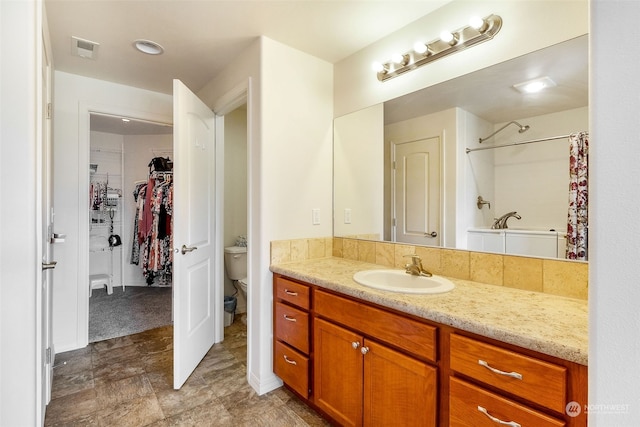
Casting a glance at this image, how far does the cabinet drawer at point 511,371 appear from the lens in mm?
876

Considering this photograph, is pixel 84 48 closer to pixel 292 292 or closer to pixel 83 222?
pixel 83 222

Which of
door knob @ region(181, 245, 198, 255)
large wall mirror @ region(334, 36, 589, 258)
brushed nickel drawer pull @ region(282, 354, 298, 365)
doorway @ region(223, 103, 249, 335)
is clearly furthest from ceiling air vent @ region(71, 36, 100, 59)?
brushed nickel drawer pull @ region(282, 354, 298, 365)

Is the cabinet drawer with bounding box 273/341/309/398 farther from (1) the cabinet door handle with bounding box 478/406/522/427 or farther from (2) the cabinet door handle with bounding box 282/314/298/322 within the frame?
(1) the cabinet door handle with bounding box 478/406/522/427

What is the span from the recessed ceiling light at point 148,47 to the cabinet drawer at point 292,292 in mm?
1726

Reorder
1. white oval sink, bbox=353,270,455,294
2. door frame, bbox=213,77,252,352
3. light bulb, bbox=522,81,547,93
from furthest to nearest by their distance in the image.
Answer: door frame, bbox=213,77,252,352
white oval sink, bbox=353,270,455,294
light bulb, bbox=522,81,547,93

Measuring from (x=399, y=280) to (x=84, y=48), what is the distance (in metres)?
2.55

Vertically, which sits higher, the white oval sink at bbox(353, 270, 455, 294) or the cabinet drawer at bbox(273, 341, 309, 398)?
the white oval sink at bbox(353, 270, 455, 294)

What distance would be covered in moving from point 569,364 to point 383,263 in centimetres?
121

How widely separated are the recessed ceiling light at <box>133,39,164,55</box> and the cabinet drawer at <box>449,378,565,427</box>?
250cm

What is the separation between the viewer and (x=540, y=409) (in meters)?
0.91

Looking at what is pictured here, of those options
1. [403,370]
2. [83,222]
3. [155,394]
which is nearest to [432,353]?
[403,370]

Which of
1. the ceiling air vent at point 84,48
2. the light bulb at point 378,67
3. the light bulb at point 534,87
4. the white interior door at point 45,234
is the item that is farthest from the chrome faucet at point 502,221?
the ceiling air vent at point 84,48

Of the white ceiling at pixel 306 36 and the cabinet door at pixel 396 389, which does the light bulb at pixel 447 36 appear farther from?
the cabinet door at pixel 396 389

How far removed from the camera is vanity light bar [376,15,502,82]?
148 cm
